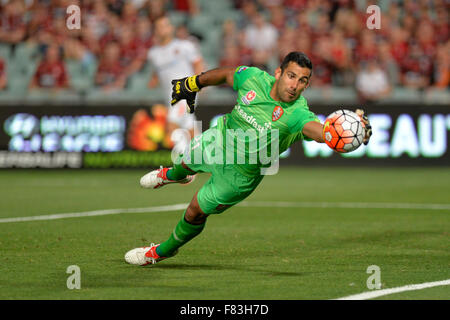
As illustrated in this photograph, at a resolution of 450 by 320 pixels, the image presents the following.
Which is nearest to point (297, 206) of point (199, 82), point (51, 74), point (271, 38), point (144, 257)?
point (199, 82)

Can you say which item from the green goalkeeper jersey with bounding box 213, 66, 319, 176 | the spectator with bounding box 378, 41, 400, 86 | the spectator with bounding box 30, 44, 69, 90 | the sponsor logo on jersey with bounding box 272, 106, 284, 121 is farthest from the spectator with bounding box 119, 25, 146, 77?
the sponsor logo on jersey with bounding box 272, 106, 284, 121

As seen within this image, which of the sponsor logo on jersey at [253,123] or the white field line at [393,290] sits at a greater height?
the sponsor logo on jersey at [253,123]

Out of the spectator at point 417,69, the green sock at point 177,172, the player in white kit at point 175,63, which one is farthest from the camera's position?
the spectator at point 417,69

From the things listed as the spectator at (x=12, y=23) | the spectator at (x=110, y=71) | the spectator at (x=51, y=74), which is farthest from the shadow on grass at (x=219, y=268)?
the spectator at (x=12, y=23)

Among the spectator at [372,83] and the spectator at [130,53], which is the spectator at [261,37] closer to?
the spectator at [372,83]

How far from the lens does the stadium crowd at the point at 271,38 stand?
63.8 feet

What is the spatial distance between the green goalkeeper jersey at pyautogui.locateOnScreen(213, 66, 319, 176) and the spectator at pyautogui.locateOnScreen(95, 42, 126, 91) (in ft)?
42.5

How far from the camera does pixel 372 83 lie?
752 inches

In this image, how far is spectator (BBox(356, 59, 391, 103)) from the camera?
1909cm

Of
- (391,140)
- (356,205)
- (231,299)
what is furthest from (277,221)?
(391,140)

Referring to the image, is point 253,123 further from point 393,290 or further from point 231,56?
point 231,56

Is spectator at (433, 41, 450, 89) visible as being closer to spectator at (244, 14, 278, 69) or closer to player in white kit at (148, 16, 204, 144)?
spectator at (244, 14, 278, 69)

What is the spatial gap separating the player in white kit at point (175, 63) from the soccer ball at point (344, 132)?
10.9 m

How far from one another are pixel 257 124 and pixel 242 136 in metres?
0.25
